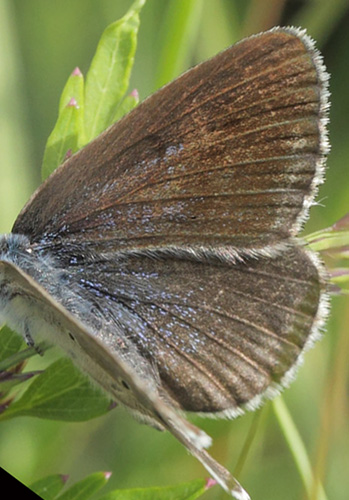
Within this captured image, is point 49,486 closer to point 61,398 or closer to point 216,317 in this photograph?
point 61,398

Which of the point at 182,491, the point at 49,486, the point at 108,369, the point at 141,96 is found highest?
the point at 141,96

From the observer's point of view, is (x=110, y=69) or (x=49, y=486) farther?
(x=110, y=69)

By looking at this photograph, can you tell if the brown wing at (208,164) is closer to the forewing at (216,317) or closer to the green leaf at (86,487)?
the forewing at (216,317)

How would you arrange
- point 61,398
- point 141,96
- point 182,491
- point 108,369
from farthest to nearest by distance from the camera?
point 141,96 → point 61,398 → point 182,491 → point 108,369

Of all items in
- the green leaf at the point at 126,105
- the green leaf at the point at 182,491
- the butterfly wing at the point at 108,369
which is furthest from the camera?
the green leaf at the point at 126,105

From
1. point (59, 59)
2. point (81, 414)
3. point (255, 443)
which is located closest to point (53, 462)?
point (81, 414)

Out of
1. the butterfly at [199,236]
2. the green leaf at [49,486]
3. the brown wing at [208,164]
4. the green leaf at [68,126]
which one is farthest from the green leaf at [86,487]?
the green leaf at [68,126]

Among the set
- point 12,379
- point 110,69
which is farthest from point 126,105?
point 12,379
